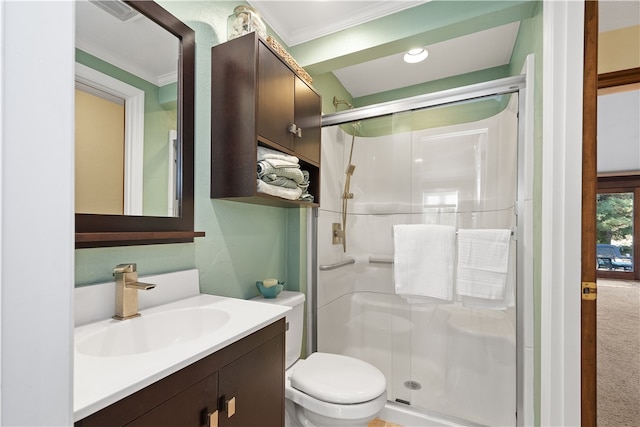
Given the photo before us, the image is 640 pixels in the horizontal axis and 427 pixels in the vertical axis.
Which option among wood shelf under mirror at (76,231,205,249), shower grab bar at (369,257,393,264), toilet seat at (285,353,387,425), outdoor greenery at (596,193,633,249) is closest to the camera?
wood shelf under mirror at (76,231,205,249)

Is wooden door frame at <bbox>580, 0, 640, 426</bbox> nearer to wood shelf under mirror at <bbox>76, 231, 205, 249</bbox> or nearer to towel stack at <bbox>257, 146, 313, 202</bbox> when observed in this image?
towel stack at <bbox>257, 146, 313, 202</bbox>

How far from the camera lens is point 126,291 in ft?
3.14

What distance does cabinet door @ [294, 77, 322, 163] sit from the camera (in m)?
1.55

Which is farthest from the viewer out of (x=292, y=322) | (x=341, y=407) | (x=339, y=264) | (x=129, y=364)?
(x=339, y=264)

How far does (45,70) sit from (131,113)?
0.87 metres

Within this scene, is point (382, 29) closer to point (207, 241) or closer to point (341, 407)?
point (207, 241)

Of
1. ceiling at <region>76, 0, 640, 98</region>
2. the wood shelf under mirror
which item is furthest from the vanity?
ceiling at <region>76, 0, 640, 98</region>

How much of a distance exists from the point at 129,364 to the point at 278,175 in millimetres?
907

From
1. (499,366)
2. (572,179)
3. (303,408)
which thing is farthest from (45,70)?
(499,366)

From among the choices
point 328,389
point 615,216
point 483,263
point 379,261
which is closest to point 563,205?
point 483,263

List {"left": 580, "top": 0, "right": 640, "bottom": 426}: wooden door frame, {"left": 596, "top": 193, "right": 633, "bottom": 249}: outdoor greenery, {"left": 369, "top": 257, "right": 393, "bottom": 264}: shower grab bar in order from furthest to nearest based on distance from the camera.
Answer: {"left": 596, "top": 193, "right": 633, "bottom": 249}: outdoor greenery
{"left": 369, "top": 257, "right": 393, "bottom": 264}: shower grab bar
{"left": 580, "top": 0, "right": 640, "bottom": 426}: wooden door frame

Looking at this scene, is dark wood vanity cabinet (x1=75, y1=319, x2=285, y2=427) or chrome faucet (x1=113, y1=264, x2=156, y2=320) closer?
dark wood vanity cabinet (x1=75, y1=319, x2=285, y2=427)

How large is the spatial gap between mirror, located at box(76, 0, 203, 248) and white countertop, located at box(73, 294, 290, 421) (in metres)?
0.33

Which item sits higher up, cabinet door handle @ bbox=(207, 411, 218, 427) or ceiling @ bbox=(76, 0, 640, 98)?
ceiling @ bbox=(76, 0, 640, 98)
